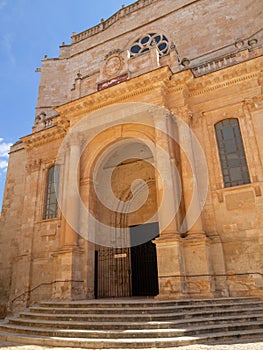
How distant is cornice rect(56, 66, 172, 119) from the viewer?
10273 millimetres

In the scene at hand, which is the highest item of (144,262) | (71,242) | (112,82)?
(112,82)

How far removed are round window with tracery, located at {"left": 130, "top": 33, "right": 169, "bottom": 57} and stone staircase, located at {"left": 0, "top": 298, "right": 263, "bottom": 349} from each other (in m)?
12.6

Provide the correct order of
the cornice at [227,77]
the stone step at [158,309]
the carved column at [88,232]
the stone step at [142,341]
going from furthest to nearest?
the carved column at [88,232] → the cornice at [227,77] → the stone step at [158,309] → the stone step at [142,341]

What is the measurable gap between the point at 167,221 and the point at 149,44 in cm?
1113

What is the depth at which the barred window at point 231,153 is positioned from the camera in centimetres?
948

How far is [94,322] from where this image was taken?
6445mm

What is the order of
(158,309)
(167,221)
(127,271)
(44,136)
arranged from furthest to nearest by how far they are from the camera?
1. (44,136)
2. (127,271)
3. (167,221)
4. (158,309)

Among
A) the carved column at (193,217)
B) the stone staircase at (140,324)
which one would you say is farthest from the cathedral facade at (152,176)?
the stone staircase at (140,324)

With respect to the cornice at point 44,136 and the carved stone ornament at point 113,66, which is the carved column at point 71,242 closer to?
the cornice at point 44,136

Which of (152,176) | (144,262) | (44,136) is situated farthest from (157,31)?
(144,262)

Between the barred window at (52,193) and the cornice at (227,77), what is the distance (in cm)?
696

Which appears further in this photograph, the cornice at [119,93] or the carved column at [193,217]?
the cornice at [119,93]

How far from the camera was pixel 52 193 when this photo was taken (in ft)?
43.2

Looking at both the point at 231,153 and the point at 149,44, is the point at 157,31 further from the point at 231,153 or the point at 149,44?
the point at 231,153
